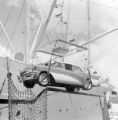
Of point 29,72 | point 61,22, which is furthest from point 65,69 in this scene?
point 61,22

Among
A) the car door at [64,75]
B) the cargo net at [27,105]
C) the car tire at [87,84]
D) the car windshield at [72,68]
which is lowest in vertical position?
the cargo net at [27,105]

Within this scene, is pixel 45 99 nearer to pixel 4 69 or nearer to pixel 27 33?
pixel 4 69

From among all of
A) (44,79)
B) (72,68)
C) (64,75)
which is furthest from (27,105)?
(72,68)

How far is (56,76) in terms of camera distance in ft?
39.4

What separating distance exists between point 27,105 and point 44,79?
1466 mm

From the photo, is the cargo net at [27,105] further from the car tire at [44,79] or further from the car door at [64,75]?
the car door at [64,75]

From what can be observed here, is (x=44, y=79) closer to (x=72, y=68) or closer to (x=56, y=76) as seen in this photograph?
(x=56, y=76)

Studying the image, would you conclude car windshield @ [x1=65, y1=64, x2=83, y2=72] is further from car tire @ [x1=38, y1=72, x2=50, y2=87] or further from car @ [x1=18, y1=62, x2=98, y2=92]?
car tire @ [x1=38, y1=72, x2=50, y2=87]

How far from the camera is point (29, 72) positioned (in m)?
11.5

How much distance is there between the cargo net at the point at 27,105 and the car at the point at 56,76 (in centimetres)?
63

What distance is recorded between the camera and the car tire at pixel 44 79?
11174mm

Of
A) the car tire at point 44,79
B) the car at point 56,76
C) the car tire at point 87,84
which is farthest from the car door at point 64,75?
the car tire at point 44,79

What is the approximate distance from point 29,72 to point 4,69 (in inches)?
75.1

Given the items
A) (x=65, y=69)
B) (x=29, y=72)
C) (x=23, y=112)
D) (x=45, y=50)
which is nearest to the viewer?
(x=23, y=112)
